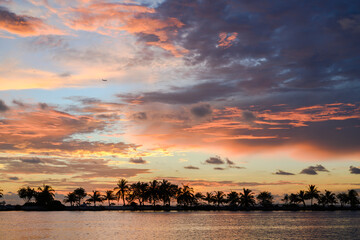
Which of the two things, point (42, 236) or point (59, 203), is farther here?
point (59, 203)

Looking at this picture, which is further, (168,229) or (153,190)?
(153,190)

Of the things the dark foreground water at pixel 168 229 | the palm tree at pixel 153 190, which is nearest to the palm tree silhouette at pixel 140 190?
the palm tree at pixel 153 190

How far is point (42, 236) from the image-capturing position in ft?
210

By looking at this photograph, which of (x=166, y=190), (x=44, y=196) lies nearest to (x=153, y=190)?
(x=166, y=190)

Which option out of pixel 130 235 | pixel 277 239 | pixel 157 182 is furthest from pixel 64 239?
pixel 157 182

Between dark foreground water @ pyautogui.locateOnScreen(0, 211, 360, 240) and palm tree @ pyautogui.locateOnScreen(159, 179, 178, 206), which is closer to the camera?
dark foreground water @ pyautogui.locateOnScreen(0, 211, 360, 240)

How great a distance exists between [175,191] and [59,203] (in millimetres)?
63352

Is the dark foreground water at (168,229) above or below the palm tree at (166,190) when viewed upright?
below

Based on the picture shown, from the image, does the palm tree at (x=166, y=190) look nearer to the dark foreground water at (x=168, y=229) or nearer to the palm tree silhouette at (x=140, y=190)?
the palm tree silhouette at (x=140, y=190)

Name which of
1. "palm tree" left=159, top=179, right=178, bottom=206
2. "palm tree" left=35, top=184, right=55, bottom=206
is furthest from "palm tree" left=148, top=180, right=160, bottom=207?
"palm tree" left=35, top=184, right=55, bottom=206

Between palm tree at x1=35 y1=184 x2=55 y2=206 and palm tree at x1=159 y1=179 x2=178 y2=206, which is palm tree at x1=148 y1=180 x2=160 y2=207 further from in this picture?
palm tree at x1=35 y1=184 x2=55 y2=206

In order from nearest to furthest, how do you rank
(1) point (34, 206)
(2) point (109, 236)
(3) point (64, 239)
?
(3) point (64, 239) < (2) point (109, 236) < (1) point (34, 206)

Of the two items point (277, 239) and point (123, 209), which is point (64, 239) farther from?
point (123, 209)

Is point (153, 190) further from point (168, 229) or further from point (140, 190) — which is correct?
point (168, 229)
